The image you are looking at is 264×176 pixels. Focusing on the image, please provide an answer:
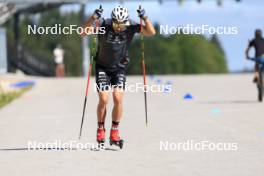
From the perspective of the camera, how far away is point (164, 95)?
23.5m

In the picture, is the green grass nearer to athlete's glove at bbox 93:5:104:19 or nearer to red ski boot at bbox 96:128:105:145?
red ski boot at bbox 96:128:105:145

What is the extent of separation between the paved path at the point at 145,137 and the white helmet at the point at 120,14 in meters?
1.70

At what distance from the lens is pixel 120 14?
9.84 metres

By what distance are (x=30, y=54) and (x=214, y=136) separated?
1649 inches

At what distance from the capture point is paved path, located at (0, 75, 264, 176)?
803 cm

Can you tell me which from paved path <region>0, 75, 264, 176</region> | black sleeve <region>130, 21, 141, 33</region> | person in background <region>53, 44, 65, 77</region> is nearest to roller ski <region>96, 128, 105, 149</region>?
paved path <region>0, 75, 264, 176</region>

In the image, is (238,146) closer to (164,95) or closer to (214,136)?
(214,136)

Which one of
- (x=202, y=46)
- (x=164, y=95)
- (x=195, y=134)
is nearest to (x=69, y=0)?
(x=164, y=95)

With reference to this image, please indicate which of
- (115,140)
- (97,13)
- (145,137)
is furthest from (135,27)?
(145,137)

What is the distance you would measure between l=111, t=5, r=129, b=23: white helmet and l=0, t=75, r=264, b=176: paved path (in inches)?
66.9

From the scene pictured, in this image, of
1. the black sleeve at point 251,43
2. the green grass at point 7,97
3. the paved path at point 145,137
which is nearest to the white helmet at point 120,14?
the paved path at point 145,137

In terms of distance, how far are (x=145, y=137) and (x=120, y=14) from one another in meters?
2.34

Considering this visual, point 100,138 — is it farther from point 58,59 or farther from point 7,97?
point 58,59

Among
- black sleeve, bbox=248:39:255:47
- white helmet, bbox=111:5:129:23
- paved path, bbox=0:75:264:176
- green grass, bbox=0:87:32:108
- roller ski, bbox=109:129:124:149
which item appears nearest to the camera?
paved path, bbox=0:75:264:176
